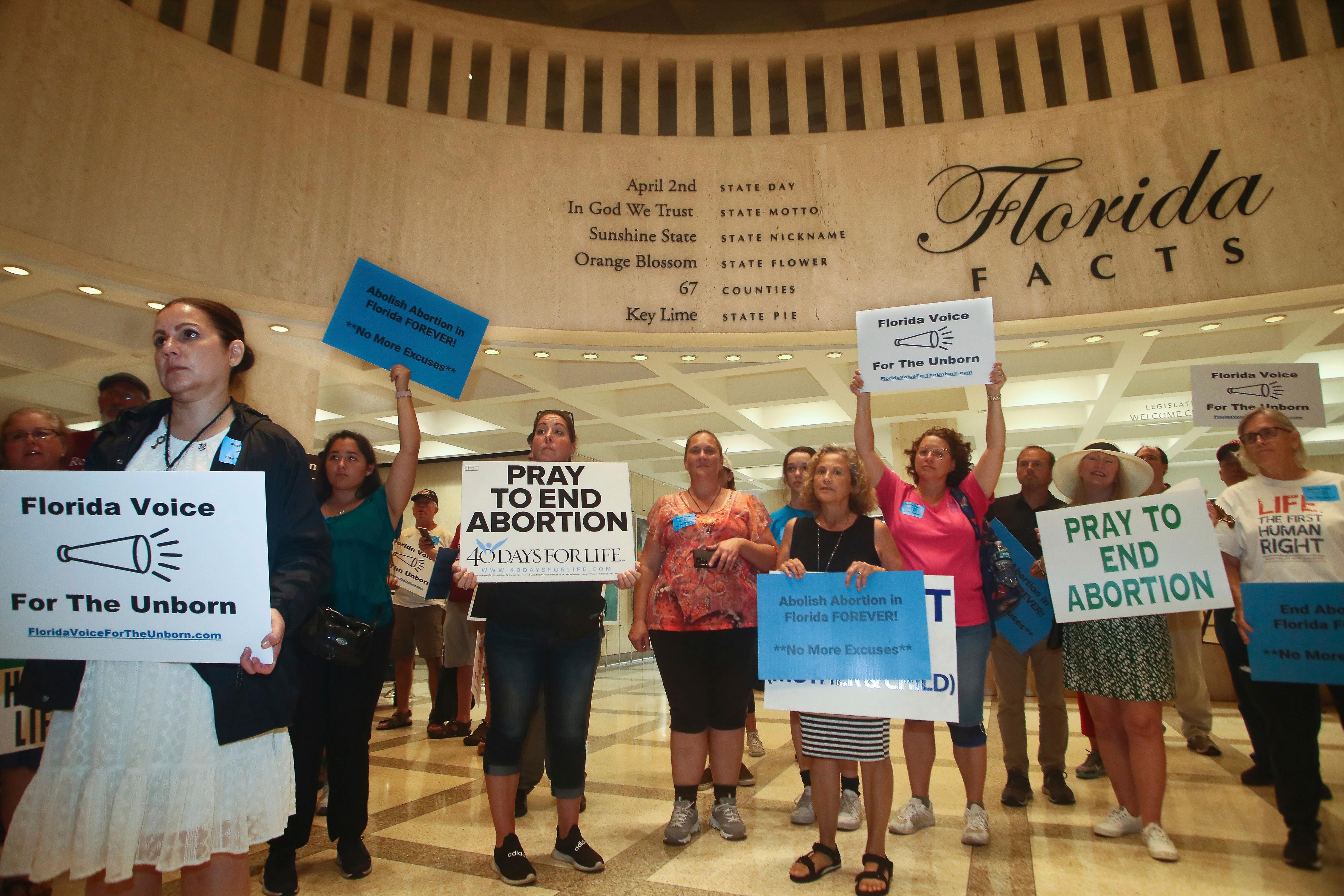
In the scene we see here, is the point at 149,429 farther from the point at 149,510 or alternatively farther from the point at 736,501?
the point at 736,501

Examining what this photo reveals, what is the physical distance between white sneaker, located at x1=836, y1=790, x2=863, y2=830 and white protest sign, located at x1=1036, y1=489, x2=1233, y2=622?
3.63ft

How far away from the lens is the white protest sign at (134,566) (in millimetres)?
1289

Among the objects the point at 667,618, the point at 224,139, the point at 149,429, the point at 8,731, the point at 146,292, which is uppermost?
the point at 224,139

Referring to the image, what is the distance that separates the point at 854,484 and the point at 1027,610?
1.06m

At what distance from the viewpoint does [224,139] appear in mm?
4406

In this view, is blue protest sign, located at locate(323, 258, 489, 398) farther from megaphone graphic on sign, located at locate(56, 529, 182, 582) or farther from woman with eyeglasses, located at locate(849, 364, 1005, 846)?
woman with eyeglasses, located at locate(849, 364, 1005, 846)

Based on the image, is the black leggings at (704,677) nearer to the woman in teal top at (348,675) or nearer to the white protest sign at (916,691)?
the white protest sign at (916,691)

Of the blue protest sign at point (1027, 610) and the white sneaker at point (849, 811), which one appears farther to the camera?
the blue protest sign at point (1027, 610)

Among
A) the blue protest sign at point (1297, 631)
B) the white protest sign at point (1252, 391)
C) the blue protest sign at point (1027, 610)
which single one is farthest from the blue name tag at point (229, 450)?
the white protest sign at point (1252, 391)

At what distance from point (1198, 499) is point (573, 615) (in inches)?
85.2

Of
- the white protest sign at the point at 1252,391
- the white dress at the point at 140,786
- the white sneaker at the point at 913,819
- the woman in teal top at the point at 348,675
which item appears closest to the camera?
the white dress at the point at 140,786

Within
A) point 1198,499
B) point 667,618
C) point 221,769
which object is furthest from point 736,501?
point 221,769

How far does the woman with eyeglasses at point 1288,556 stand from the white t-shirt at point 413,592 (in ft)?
14.1

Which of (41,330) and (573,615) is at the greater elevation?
(41,330)
